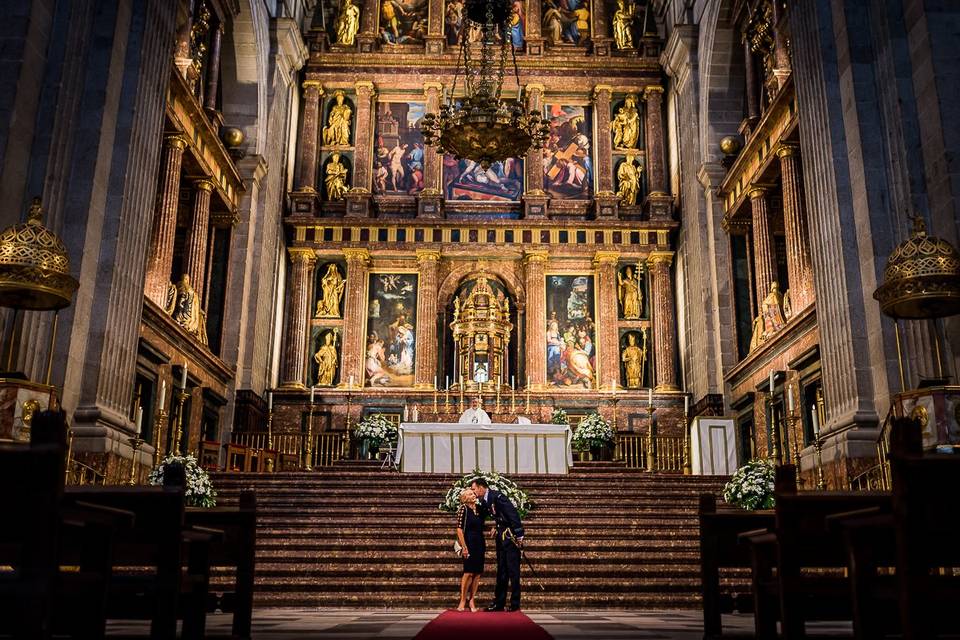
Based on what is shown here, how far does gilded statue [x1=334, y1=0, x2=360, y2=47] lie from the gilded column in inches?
61.3

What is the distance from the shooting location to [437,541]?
432 inches

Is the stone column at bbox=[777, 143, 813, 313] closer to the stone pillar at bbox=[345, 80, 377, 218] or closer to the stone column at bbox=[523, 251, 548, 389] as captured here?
the stone column at bbox=[523, 251, 548, 389]

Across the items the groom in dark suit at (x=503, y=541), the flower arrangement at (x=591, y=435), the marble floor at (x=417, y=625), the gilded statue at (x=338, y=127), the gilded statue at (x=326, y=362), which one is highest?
the gilded statue at (x=338, y=127)

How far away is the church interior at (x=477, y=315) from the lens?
5.18 m

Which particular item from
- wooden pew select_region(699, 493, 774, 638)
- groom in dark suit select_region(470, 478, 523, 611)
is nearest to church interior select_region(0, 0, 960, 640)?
wooden pew select_region(699, 493, 774, 638)

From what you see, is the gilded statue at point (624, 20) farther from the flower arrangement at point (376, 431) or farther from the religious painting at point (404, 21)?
the flower arrangement at point (376, 431)

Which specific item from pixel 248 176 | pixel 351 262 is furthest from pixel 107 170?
pixel 351 262

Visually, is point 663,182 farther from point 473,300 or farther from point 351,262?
point 351,262

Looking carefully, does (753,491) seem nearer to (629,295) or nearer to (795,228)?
(795,228)

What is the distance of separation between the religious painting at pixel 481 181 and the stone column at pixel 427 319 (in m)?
2.09

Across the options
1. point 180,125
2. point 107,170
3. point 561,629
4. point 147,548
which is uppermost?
point 180,125

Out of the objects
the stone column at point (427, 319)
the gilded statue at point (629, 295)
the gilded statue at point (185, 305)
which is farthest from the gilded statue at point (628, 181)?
the gilded statue at point (185, 305)

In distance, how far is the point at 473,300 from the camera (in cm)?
2239

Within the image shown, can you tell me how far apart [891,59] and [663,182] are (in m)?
11.8
